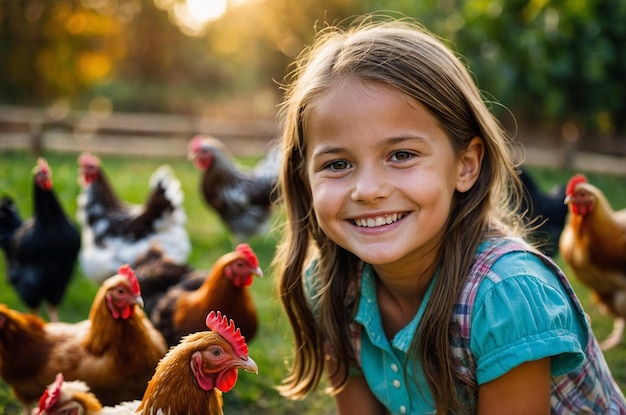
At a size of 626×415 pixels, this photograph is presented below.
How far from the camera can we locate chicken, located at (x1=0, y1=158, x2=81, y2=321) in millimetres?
4227

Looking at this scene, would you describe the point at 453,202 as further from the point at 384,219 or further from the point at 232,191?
the point at 232,191

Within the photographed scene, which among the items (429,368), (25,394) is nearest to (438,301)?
(429,368)

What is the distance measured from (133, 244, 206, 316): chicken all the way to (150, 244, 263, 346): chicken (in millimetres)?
346

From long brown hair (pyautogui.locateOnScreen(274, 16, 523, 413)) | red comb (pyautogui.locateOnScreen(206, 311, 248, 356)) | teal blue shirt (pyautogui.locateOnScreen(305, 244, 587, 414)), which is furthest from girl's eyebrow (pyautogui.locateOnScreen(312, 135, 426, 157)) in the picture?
red comb (pyautogui.locateOnScreen(206, 311, 248, 356))

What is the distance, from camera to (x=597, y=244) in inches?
151

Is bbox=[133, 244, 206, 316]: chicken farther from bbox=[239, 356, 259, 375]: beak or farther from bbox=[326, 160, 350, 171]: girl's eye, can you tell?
bbox=[326, 160, 350, 171]: girl's eye

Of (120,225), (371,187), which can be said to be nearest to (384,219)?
(371,187)

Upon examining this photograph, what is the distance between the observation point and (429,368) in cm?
196

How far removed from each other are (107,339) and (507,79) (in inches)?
358

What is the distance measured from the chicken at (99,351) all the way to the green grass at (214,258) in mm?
470

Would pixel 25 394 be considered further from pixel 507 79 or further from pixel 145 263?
pixel 507 79

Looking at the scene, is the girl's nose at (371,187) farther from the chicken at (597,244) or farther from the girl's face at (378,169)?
the chicken at (597,244)

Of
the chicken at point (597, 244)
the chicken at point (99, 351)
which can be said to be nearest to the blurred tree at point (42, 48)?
the chicken at point (99, 351)

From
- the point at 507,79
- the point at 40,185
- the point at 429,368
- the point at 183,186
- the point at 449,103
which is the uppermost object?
the point at 507,79
